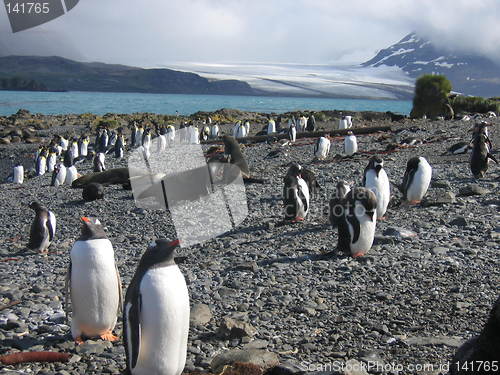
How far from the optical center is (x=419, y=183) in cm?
784

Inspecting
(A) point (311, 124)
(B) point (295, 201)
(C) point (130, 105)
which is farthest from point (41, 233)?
(C) point (130, 105)

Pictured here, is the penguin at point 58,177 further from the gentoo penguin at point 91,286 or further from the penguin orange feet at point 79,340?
the penguin orange feet at point 79,340

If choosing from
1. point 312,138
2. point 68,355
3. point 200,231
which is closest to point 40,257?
point 200,231

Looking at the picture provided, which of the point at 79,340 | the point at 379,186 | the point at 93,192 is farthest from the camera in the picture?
the point at 93,192

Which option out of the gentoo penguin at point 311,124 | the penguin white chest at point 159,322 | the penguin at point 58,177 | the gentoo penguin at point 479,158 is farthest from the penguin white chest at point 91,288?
the gentoo penguin at point 311,124

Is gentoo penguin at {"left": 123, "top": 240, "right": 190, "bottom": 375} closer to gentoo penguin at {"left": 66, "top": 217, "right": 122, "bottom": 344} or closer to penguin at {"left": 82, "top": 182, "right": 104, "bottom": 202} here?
gentoo penguin at {"left": 66, "top": 217, "right": 122, "bottom": 344}

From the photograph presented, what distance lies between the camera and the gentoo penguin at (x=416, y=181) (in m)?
7.81

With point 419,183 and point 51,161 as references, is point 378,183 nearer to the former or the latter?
point 419,183

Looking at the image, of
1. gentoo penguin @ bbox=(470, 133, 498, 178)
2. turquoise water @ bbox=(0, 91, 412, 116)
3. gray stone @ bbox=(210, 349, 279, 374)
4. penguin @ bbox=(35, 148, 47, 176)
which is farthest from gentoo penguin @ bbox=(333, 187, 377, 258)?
turquoise water @ bbox=(0, 91, 412, 116)

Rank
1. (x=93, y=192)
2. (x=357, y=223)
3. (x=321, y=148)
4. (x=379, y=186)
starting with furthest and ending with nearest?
(x=321, y=148) → (x=93, y=192) → (x=379, y=186) → (x=357, y=223)

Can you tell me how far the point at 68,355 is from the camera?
11.3 feet

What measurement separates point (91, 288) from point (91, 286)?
0.05 ft

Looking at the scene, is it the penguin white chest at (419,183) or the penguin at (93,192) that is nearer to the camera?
the penguin white chest at (419,183)

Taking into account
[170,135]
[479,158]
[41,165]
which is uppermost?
[479,158]
